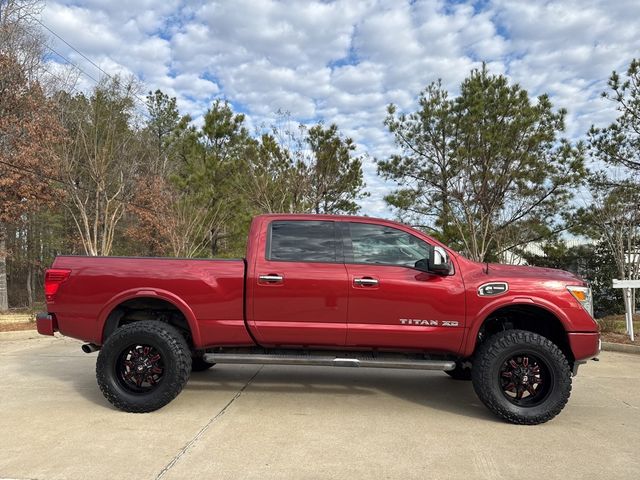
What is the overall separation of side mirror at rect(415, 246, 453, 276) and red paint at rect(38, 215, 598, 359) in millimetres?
67

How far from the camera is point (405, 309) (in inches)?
183

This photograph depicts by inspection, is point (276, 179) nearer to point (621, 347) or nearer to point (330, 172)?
point (330, 172)

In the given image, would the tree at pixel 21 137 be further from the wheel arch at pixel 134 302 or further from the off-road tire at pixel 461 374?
the off-road tire at pixel 461 374

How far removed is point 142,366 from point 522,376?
366cm

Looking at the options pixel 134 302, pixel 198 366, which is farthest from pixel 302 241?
pixel 198 366

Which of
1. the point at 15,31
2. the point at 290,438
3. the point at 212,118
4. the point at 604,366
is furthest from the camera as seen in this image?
the point at 212,118

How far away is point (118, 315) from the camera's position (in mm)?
4996

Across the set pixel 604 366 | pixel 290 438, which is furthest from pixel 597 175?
pixel 290 438

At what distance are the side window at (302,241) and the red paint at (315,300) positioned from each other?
0.10 meters

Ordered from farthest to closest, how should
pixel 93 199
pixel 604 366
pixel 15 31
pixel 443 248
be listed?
pixel 93 199, pixel 15 31, pixel 604 366, pixel 443 248

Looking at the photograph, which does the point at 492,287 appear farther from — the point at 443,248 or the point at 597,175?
the point at 597,175

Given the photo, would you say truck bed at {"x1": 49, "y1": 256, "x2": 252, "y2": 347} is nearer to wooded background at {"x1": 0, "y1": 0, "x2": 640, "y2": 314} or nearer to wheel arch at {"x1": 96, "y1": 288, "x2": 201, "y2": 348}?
wheel arch at {"x1": 96, "y1": 288, "x2": 201, "y2": 348}

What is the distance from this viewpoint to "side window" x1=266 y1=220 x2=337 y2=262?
491 centimetres

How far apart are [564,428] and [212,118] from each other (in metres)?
20.4
